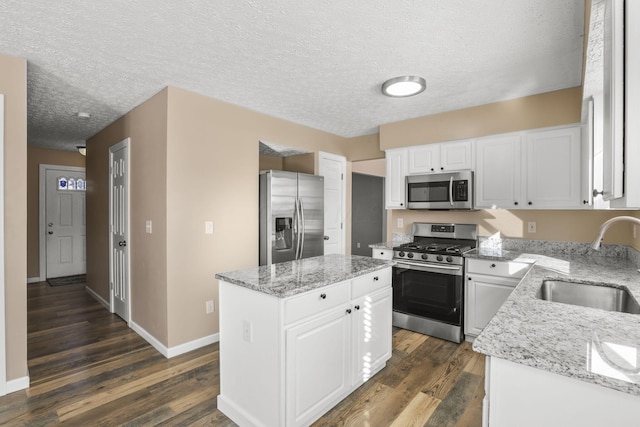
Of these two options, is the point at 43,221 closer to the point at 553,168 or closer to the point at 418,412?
the point at 418,412

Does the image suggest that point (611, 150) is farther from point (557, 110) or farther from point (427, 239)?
point (427, 239)

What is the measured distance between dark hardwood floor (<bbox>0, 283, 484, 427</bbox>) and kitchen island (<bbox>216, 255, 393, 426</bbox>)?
0.19m

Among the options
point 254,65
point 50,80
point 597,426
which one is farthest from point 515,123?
point 50,80

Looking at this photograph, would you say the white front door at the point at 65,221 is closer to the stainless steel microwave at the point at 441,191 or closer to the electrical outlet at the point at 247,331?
the electrical outlet at the point at 247,331

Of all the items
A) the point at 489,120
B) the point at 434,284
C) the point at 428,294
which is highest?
the point at 489,120

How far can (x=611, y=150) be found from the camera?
1.08 metres

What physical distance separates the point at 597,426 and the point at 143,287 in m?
3.59

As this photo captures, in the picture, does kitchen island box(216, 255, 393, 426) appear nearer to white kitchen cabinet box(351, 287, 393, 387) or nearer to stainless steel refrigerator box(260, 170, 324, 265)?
white kitchen cabinet box(351, 287, 393, 387)

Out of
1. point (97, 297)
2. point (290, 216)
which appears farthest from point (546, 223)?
point (97, 297)

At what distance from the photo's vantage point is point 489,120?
3.45 meters

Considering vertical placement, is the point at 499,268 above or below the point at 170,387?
above

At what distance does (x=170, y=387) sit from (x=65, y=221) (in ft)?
17.9

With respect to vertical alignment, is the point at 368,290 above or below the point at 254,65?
below

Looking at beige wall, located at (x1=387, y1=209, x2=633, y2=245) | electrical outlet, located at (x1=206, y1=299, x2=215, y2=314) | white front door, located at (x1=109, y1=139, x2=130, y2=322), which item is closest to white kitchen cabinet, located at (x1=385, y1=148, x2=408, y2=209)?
beige wall, located at (x1=387, y1=209, x2=633, y2=245)
